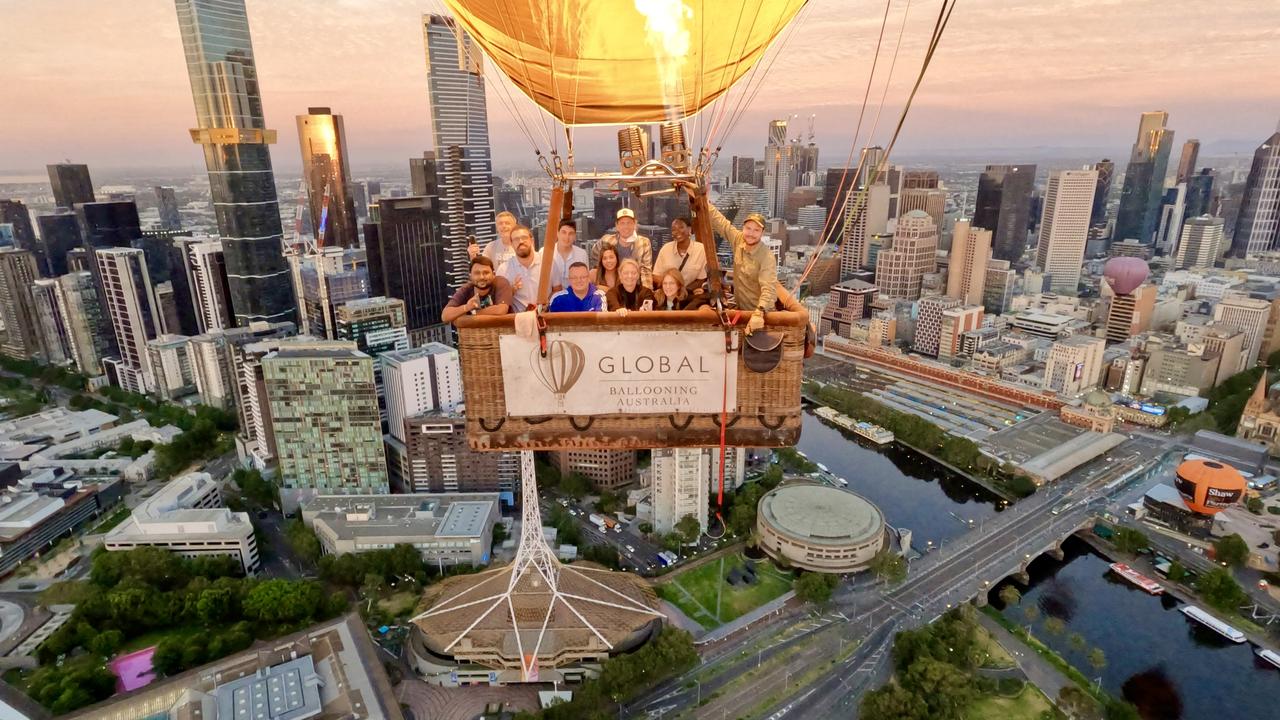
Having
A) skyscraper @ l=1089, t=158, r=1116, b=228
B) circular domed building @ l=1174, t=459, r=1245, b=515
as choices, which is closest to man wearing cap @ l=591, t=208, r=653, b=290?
circular domed building @ l=1174, t=459, r=1245, b=515

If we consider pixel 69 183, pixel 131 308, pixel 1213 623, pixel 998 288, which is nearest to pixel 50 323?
pixel 131 308

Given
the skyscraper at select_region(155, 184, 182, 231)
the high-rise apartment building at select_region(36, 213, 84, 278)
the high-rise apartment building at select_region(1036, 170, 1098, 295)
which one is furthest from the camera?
the skyscraper at select_region(155, 184, 182, 231)

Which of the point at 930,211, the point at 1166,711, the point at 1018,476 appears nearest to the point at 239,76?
the point at 1018,476

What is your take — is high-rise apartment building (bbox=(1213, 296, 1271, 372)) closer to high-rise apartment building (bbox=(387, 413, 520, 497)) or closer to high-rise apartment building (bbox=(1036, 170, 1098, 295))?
high-rise apartment building (bbox=(1036, 170, 1098, 295))

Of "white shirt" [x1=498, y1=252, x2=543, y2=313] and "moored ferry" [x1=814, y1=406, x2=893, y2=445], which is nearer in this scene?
"white shirt" [x1=498, y1=252, x2=543, y2=313]

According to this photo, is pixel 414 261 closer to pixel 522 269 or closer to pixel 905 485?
pixel 905 485

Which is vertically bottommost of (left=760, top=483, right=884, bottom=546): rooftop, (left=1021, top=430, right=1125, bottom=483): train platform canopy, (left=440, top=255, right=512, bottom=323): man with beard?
(left=1021, top=430, right=1125, bottom=483): train platform canopy
